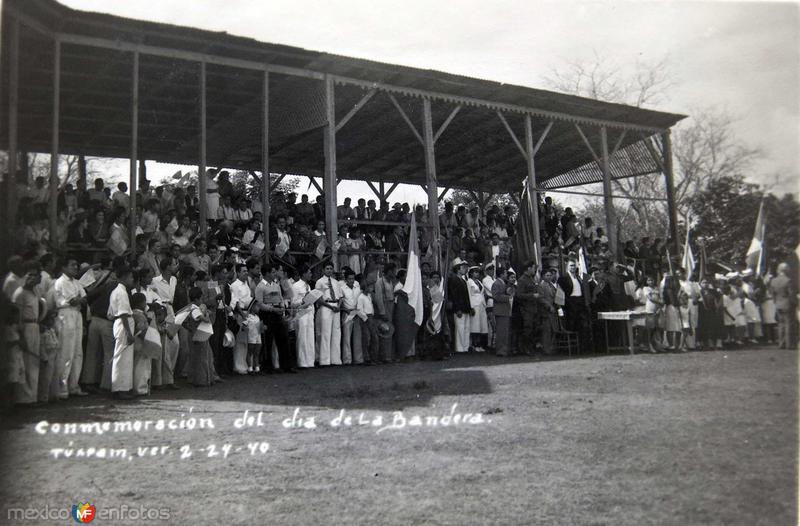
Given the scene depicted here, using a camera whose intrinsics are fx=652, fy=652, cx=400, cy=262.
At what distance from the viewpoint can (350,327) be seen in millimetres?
11242

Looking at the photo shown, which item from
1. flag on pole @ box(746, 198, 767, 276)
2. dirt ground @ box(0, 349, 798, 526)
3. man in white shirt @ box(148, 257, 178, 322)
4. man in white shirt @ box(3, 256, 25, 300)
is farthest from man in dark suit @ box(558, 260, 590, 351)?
man in white shirt @ box(3, 256, 25, 300)

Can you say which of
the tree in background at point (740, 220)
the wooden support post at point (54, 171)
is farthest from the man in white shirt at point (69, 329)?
the tree in background at point (740, 220)

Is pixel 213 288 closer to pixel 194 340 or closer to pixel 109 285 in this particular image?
pixel 194 340

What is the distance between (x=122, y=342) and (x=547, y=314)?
786 cm

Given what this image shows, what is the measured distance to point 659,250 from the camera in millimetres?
16938

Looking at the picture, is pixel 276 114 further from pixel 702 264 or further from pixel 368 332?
pixel 702 264

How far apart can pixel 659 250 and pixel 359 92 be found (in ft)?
29.3

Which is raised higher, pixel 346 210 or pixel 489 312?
pixel 346 210

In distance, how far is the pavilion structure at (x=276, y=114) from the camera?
396 inches

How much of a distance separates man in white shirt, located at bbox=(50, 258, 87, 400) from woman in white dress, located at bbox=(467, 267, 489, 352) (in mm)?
7433

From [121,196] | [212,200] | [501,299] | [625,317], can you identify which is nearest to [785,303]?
[625,317]

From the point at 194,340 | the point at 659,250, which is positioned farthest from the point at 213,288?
the point at 659,250

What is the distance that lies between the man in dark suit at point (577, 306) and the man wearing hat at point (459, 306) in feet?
6.71

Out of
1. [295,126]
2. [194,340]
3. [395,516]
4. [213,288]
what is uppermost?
[295,126]
